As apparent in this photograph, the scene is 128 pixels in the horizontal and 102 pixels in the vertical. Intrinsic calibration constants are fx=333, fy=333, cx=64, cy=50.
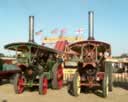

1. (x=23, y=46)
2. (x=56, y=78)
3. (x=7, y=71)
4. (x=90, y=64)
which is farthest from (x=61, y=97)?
(x=7, y=71)

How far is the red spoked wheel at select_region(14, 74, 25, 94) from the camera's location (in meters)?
13.9

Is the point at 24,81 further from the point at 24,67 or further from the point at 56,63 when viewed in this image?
the point at 56,63

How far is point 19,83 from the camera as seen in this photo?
14.1 m

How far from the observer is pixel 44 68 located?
50.2ft

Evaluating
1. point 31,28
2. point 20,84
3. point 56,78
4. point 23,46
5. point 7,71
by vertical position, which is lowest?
point 20,84

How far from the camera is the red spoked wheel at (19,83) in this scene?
13.9 m

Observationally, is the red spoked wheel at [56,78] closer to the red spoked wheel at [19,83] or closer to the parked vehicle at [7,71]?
the red spoked wheel at [19,83]

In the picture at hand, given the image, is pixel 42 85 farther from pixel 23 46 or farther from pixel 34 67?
pixel 23 46

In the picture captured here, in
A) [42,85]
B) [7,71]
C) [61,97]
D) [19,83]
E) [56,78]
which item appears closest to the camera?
[61,97]

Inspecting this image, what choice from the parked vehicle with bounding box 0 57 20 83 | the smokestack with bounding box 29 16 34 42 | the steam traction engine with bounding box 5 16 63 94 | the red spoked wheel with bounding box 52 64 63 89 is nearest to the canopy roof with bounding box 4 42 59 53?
the steam traction engine with bounding box 5 16 63 94

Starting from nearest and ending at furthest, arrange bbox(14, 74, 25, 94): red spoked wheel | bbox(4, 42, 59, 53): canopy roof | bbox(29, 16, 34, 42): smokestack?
bbox(14, 74, 25, 94): red spoked wheel, bbox(4, 42, 59, 53): canopy roof, bbox(29, 16, 34, 42): smokestack

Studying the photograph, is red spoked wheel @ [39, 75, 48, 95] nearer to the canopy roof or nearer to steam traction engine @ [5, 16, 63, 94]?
steam traction engine @ [5, 16, 63, 94]

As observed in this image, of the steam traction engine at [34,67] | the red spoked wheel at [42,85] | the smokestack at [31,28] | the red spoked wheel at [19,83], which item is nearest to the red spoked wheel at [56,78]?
the steam traction engine at [34,67]

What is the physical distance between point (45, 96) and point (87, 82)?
6.17ft
